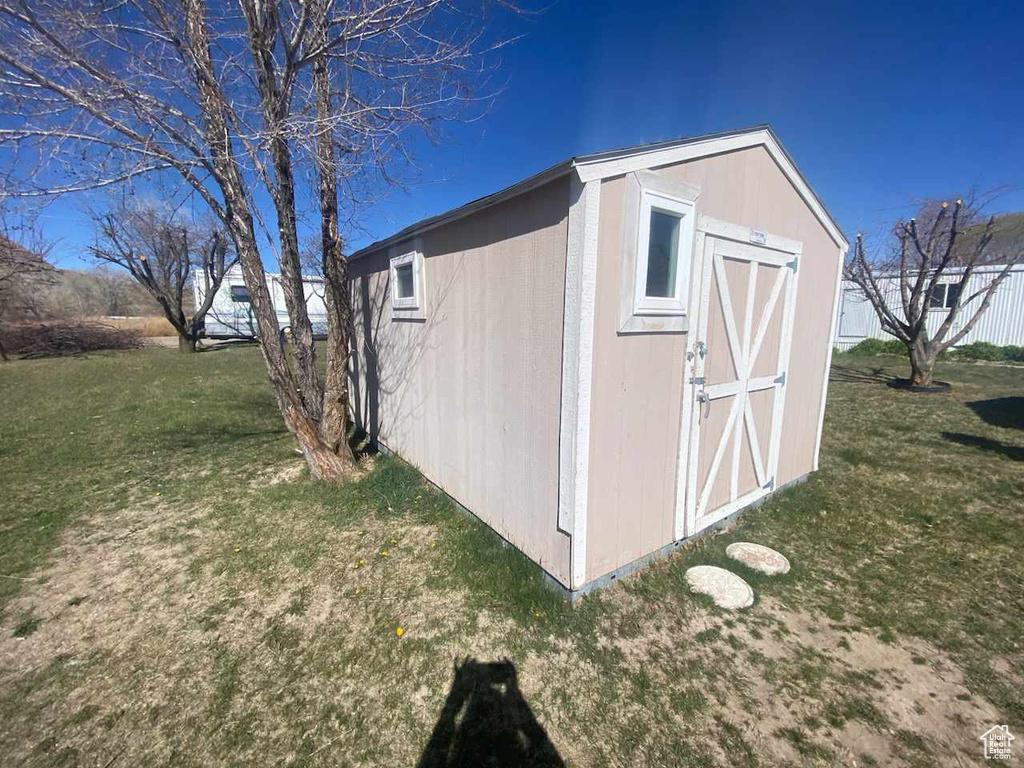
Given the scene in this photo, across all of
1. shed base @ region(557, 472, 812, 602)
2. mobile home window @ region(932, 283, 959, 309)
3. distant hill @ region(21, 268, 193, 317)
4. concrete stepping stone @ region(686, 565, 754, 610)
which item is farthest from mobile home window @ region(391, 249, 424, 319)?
distant hill @ region(21, 268, 193, 317)

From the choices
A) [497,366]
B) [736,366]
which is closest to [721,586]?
[736,366]

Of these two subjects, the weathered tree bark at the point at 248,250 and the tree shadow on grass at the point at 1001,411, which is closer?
the weathered tree bark at the point at 248,250

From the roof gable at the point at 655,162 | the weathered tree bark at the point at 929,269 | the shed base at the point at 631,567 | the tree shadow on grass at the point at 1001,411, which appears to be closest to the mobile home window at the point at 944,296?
the weathered tree bark at the point at 929,269

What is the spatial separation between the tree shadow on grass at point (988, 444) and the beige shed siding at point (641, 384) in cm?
460

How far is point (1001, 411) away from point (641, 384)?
30.0 feet

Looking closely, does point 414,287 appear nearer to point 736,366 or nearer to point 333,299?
point 333,299

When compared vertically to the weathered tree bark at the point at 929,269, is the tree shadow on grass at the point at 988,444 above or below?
below

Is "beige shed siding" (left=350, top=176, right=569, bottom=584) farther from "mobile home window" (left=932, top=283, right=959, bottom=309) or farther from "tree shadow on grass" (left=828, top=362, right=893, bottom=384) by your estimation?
"mobile home window" (left=932, top=283, right=959, bottom=309)

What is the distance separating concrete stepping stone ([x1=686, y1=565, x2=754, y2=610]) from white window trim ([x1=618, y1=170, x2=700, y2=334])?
5.82 ft

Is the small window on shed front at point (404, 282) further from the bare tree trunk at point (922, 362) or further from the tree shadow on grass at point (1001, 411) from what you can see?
the bare tree trunk at point (922, 362)

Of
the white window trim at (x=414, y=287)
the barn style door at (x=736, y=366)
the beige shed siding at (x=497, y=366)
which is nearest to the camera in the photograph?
the beige shed siding at (x=497, y=366)

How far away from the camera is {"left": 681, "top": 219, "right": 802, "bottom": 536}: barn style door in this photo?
119 inches

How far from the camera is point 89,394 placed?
352 inches

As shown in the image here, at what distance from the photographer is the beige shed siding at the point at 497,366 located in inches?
102
